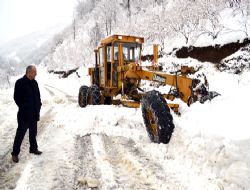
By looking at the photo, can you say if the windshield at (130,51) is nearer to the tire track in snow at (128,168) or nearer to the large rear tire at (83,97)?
the large rear tire at (83,97)

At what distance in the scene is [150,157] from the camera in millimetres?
5230

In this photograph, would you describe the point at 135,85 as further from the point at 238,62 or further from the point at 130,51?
the point at 238,62

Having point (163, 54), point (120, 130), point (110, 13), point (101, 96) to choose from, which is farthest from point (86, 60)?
point (120, 130)

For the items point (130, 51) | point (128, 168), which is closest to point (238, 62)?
point (130, 51)

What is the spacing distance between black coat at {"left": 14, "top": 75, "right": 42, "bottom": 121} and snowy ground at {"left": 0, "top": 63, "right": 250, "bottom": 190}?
771 mm

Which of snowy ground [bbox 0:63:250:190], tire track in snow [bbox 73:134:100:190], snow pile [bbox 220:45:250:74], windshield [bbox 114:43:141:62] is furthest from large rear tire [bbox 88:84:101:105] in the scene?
snow pile [bbox 220:45:250:74]

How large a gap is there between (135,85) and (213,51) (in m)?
11.2

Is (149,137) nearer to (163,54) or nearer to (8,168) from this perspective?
(8,168)

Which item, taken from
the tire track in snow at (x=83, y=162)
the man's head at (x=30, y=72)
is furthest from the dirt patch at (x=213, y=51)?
the man's head at (x=30, y=72)

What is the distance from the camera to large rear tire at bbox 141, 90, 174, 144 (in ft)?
18.5

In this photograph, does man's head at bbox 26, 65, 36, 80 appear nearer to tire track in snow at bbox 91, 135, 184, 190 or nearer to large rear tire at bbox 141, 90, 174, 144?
tire track in snow at bbox 91, 135, 184, 190

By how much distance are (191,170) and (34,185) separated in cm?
233

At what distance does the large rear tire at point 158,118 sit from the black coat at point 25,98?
2306 millimetres

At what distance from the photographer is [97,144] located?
618 cm
